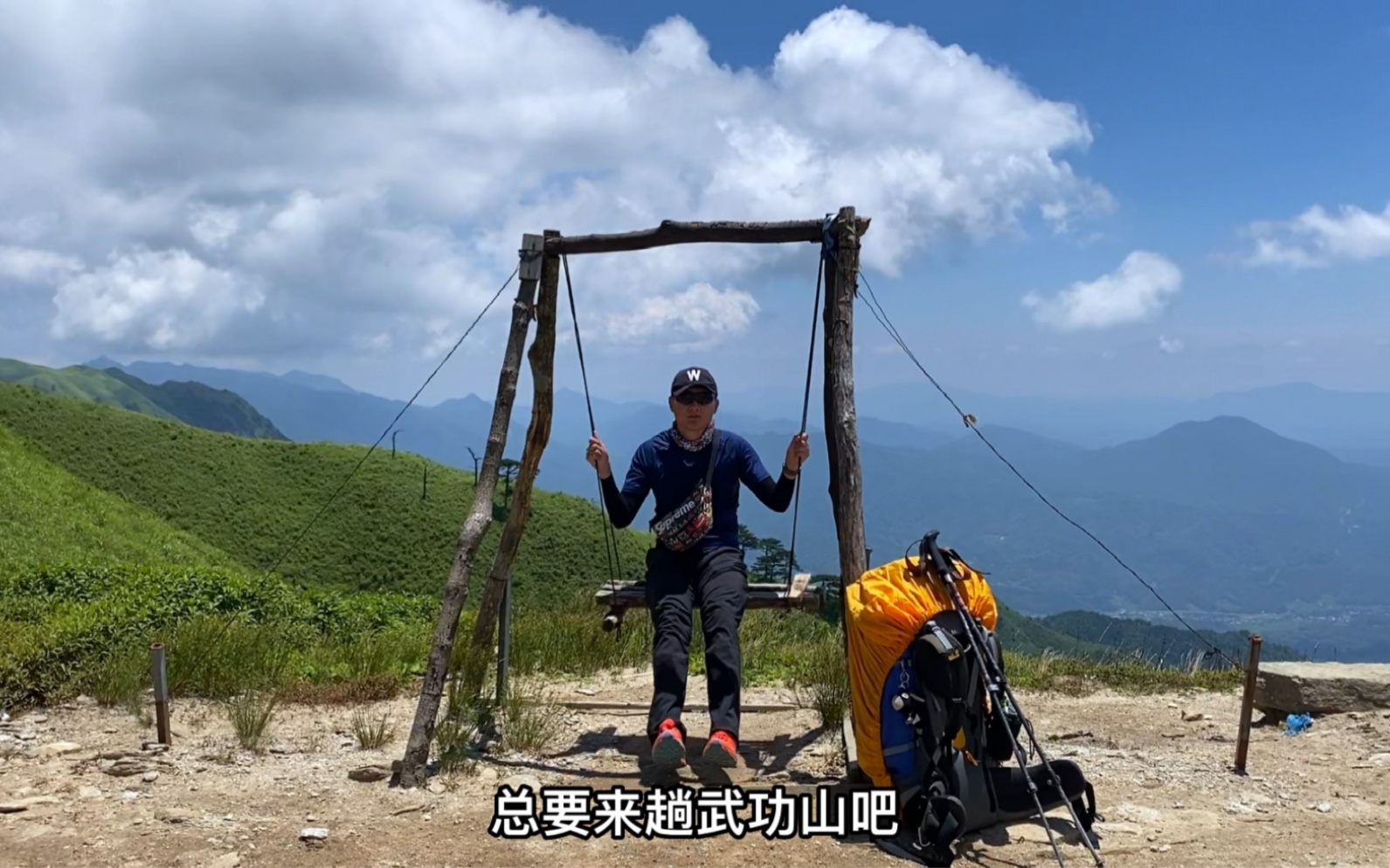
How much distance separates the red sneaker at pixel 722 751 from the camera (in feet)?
16.3

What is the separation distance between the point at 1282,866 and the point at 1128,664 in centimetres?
526

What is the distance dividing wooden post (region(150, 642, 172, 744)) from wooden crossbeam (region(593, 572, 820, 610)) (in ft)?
8.79

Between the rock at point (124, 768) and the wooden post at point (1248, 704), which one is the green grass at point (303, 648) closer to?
the rock at point (124, 768)

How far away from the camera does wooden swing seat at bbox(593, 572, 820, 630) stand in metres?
6.58

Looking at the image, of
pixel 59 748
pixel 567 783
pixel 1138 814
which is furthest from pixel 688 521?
pixel 59 748

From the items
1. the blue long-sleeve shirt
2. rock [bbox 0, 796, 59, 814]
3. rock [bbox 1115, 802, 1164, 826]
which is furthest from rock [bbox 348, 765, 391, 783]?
rock [bbox 1115, 802, 1164, 826]

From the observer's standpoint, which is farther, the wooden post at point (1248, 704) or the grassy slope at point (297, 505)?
the grassy slope at point (297, 505)

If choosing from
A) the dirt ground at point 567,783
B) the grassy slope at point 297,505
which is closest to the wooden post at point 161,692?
the dirt ground at point 567,783

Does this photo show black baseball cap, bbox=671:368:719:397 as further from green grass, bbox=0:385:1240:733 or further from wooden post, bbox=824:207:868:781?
green grass, bbox=0:385:1240:733

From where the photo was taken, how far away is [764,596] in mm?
6594

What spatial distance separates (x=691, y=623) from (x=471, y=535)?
1.43 metres

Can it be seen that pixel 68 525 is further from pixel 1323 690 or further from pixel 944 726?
pixel 1323 690

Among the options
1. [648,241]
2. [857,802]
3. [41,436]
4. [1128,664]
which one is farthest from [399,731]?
[41,436]

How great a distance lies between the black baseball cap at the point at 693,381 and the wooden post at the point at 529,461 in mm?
1237
